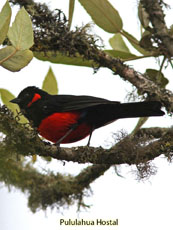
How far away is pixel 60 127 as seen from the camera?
3.56 m

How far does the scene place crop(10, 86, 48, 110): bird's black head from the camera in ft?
12.3

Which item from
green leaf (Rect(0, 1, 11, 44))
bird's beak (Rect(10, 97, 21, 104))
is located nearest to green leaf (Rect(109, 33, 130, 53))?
bird's beak (Rect(10, 97, 21, 104))

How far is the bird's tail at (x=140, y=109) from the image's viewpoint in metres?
3.16

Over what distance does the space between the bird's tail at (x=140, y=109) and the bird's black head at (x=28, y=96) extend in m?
0.78

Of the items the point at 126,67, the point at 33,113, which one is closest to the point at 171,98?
the point at 126,67

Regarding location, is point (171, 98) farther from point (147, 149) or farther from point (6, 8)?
point (6, 8)

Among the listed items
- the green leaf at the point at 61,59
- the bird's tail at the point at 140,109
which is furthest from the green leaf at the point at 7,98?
the bird's tail at the point at 140,109

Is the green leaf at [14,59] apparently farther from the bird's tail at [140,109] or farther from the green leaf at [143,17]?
the green leaf at [143,17]

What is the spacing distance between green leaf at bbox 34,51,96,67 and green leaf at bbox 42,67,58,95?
0.34 meters

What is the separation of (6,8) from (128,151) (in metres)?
1.20

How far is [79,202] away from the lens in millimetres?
3680

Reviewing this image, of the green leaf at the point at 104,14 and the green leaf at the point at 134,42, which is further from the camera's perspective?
the green leaf at the point at 134,42

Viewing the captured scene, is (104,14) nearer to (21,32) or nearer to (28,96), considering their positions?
(28,96)

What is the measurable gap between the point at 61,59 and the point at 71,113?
0.51 meters
